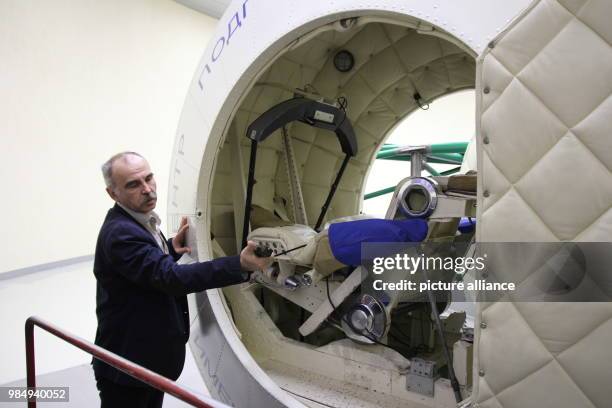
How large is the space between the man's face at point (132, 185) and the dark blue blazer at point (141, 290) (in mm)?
47

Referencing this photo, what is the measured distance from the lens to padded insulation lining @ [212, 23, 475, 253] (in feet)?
8.45

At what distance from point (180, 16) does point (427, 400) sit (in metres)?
6.44

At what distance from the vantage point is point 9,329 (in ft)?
11.1

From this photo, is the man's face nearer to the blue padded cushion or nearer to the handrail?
the handrail

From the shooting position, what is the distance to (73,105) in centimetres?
536

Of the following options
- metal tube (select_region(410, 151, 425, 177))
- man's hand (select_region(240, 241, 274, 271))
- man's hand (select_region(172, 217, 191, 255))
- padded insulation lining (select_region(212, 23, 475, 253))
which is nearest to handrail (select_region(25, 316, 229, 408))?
man's hand (select_region(240, 241, 274, 271))

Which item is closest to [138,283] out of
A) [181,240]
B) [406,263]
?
[181,240]

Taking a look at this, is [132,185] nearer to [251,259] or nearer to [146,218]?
[146,218]

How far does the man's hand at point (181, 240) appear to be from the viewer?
1934 mm

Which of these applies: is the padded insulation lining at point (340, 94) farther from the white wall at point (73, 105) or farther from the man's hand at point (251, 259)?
the white wall at point (73, 105)

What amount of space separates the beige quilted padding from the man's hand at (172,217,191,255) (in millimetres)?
1303

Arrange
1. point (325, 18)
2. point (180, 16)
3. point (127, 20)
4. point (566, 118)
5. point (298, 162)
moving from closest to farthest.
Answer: point (566, 118)
point (325, 18)
point (298, 162)
point (127, 20)
point (180, 16)

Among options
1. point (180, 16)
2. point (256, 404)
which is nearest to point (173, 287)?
point (256, 404)

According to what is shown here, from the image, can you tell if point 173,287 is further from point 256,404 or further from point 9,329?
point 9,329
